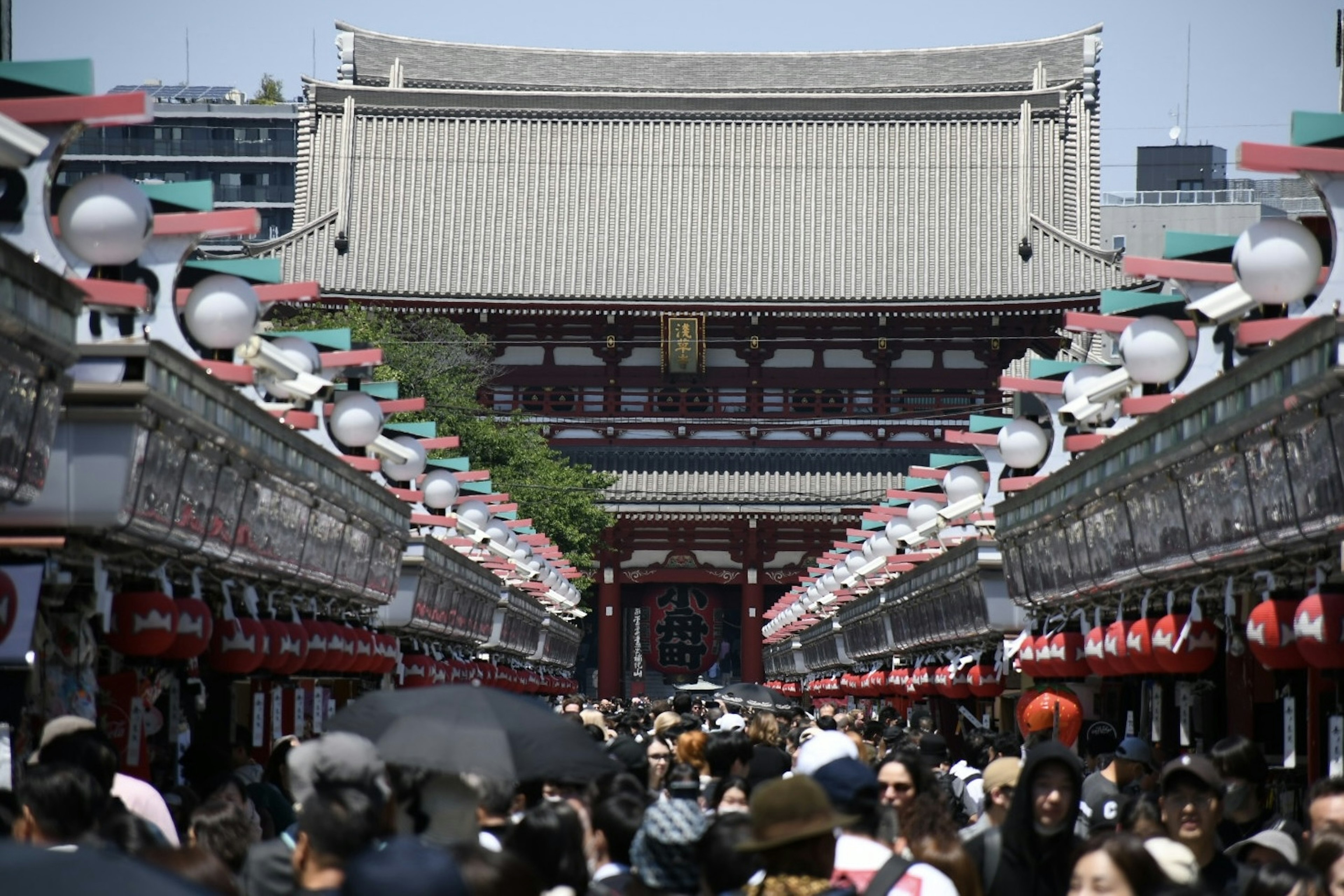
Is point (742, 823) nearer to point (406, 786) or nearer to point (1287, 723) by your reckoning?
point (406, 786)

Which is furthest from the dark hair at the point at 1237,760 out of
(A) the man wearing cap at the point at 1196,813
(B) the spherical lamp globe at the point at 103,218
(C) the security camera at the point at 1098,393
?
(B) the spherical lamp globe at the point at 103,218

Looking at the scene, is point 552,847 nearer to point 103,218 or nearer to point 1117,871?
point 1117,871

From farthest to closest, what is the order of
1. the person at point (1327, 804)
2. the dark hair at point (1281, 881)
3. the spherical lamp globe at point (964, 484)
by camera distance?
1. the spherical lamp globe at point (964, 484)
2. the person at point (1327, 804)
3. the dark hair at point (1281, 881)

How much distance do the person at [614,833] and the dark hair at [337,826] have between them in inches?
84.9

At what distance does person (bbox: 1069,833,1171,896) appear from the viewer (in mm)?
6484

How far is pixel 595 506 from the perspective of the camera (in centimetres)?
4594

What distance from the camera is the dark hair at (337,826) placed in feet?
20.2

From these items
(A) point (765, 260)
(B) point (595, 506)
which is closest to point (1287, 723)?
(B) point (595, 506)

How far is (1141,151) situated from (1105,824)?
66.3 m

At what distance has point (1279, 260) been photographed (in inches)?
466

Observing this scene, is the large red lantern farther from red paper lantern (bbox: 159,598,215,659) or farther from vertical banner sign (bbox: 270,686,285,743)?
red paper lantern (bbox: 159,598,215,659)

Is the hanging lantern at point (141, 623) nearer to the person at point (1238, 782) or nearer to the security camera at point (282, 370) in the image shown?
the security camera at point (282, 370)

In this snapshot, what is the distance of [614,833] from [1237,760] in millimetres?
3903

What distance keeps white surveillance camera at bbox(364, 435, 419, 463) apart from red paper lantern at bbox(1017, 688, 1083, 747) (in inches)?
292
